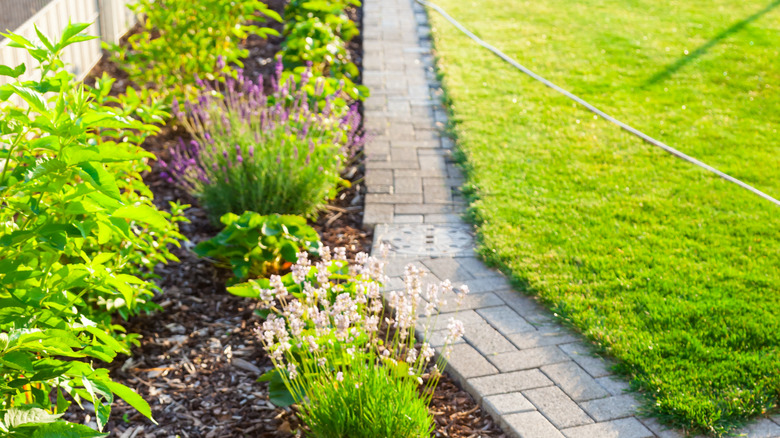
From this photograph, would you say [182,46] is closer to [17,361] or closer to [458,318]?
[458,318]

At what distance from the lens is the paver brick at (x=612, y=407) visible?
9.50ft

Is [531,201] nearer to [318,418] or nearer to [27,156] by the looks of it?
[318,418]

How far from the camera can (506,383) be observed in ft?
10.1

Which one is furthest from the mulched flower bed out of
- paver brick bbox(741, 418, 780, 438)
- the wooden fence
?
the wooden fence

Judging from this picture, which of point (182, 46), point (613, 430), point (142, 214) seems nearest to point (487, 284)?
point (613, 430)

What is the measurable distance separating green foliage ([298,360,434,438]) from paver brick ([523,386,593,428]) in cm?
57

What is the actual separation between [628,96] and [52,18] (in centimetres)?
433

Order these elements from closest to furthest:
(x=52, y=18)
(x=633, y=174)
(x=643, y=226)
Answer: (x=643, y=226), (x=633, y=174), (x=52, y=18)

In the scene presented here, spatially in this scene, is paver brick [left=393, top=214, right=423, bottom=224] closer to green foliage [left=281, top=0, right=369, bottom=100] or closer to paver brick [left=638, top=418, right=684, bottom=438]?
green foliage [left=281, top=0, right=369, bottom=100]

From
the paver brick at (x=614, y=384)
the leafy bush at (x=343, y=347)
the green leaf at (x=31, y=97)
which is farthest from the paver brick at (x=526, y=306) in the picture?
the green leaf at (x=31, y=97)

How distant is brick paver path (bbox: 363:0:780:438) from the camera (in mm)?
2900

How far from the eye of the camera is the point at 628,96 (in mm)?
5969

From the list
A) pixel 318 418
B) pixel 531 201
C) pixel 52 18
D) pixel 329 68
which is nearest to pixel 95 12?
pixel 52 18

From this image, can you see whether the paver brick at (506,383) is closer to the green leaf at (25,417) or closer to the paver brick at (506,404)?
the paver brick at (506,404)
